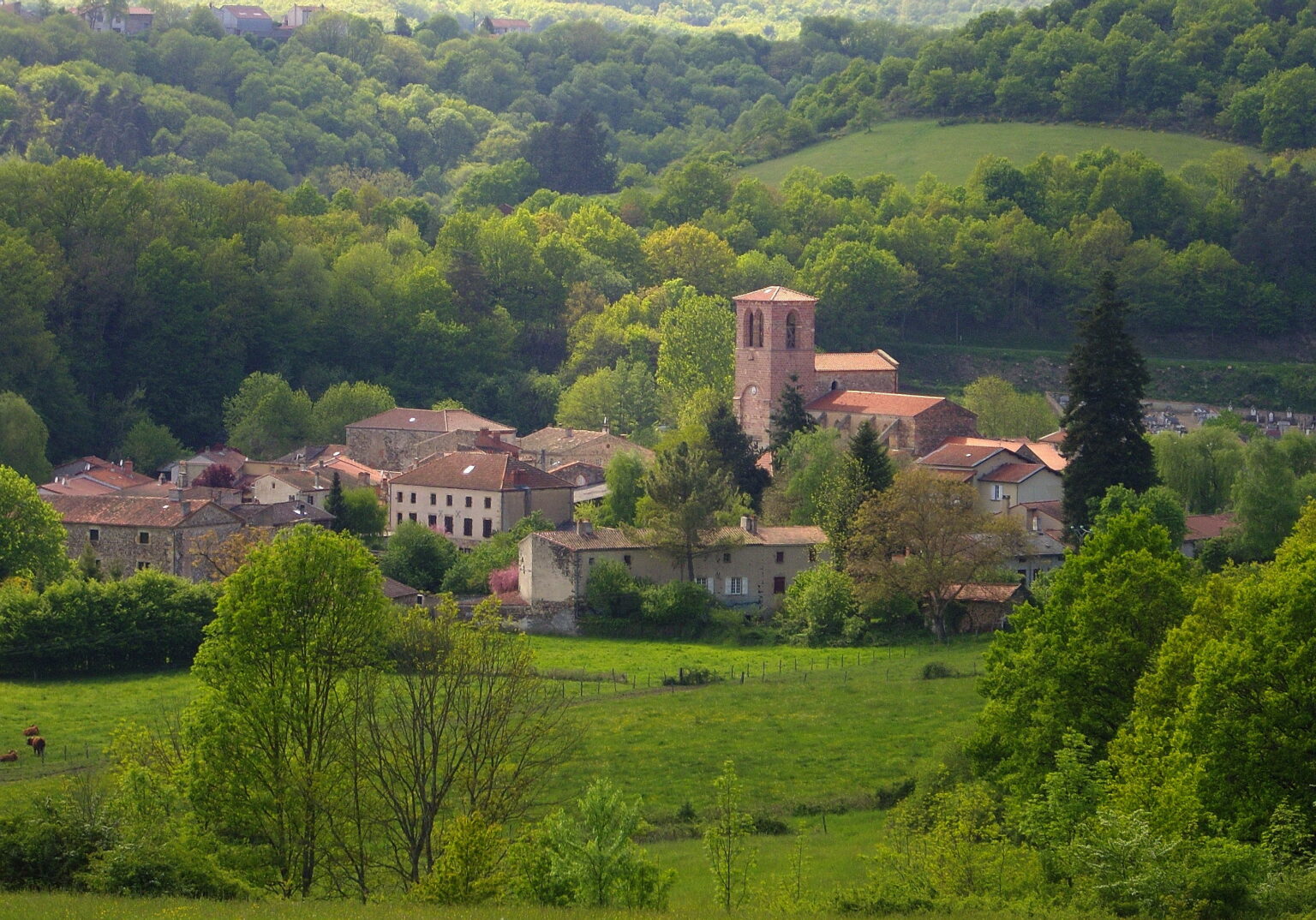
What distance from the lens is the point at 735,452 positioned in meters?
64.6

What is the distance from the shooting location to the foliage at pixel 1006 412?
7756cm

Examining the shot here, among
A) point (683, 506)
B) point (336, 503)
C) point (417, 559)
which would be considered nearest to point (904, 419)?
point (683, 506)

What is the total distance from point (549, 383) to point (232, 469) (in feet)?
73.7

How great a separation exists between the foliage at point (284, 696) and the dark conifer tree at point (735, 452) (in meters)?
33.0

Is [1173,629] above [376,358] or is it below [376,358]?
below

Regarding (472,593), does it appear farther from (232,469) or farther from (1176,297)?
(1176,297)

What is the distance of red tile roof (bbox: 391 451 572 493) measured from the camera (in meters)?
64.2

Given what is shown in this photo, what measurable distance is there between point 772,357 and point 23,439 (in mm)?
24301

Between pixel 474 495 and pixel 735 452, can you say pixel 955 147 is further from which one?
pixel 474 495

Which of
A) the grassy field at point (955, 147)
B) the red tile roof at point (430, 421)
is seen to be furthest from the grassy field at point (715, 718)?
the grassy field at point (955, 147)

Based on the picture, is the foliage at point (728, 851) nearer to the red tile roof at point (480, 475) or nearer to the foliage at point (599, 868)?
the foliage at point (599, 868)

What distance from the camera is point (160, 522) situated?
56.9m

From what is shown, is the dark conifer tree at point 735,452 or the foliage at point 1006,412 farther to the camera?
the foliage at point 1006,412

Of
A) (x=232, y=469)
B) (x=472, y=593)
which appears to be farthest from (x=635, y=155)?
(x=472, y=593)
